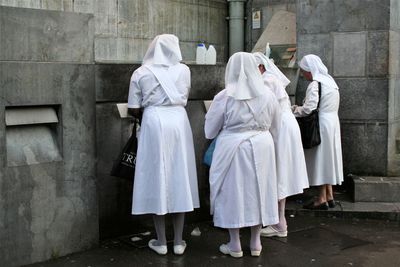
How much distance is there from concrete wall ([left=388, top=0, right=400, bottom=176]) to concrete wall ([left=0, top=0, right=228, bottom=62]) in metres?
5.10

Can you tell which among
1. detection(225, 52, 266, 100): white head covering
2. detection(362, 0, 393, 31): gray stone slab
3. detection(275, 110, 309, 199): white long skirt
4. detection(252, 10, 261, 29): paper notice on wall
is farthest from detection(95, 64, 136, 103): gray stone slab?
detection(252, 10, 261, 29): paper notice on wall

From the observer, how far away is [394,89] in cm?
800

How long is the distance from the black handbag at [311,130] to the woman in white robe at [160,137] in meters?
2.07

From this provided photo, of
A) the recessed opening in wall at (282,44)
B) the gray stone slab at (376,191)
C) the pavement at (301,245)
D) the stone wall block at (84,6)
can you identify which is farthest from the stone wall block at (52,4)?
the gray stone slab at (376,191)

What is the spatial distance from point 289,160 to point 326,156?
1059 millimetres

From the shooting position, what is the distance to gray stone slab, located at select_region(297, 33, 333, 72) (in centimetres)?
812

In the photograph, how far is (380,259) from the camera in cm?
557

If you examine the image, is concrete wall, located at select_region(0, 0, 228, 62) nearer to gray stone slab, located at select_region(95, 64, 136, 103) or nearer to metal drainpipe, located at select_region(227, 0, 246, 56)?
metal drainpipe, located at select_region(227, 0, 246, 56)

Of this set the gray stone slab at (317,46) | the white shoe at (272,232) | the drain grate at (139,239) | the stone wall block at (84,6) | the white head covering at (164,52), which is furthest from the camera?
the stone wall block at (84,6)

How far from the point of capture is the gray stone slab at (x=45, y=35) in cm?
487

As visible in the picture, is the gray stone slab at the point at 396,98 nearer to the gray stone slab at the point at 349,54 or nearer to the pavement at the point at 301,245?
the gray stone slab at the point at 349,54

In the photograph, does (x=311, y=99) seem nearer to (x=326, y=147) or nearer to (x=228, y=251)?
(x=326, y=147)

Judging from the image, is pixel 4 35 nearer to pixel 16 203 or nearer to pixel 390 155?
pixel 16 203

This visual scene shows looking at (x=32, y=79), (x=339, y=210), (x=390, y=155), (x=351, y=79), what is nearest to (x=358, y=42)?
(x=351, y=79)
